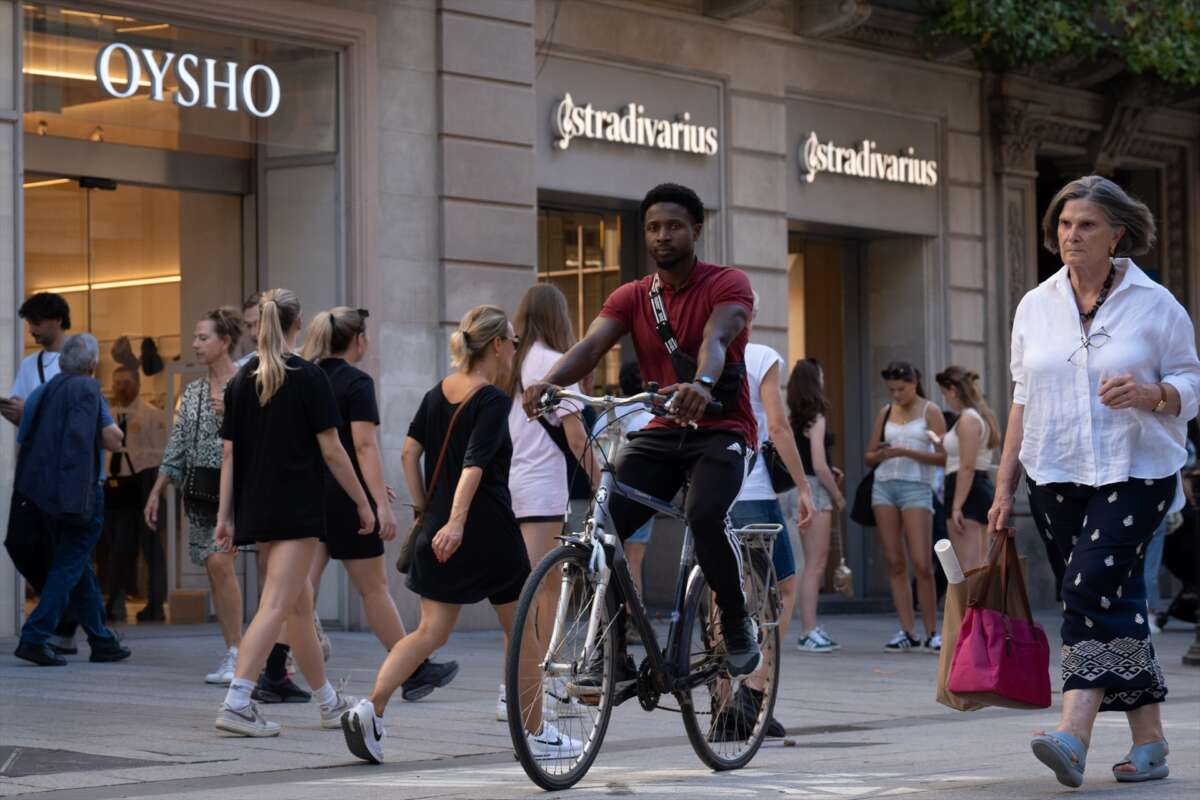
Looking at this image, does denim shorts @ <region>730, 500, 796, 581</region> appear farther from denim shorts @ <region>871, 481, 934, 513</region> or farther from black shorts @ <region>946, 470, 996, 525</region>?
black shorts @ <region>946, 470, 996, 525</region>

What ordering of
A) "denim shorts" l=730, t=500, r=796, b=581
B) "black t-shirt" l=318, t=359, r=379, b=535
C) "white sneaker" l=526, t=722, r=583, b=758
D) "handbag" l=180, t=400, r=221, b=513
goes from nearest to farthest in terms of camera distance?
"white sneaker" l=526, t=722, r=583, b=758
"black t-shirt" l=318, t=359, r=379, b=535
"denim shorts" l=730, t=500, r=796, b=581
"handbag" l=180, t=400, r=221, b=513

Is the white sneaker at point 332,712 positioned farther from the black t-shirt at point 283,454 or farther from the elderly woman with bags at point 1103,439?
the elderly woman with bags at point 1103,439

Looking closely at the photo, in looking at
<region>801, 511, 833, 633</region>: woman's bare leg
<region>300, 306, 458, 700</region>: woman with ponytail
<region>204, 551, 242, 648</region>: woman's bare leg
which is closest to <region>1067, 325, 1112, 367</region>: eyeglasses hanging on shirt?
<region>300, 306, 458, 700</region>: woman with ponytail

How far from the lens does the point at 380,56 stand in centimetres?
1455

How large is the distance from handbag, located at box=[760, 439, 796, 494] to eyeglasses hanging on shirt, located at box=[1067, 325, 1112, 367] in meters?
2.47

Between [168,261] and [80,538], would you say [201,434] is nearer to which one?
[80,538]

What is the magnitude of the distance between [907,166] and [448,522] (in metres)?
12.4

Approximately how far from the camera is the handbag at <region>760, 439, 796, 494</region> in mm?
9238

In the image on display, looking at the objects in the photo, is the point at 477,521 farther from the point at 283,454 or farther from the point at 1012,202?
the point at 1012,202

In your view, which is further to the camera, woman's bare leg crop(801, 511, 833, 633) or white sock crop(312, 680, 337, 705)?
woman's bare leg crop(801, 511, 833, 633)

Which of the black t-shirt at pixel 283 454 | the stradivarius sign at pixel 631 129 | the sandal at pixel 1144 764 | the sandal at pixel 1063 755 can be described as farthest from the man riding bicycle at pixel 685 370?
the stradivarius sign at pixel 631 129

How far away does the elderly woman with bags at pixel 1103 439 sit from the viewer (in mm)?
6664

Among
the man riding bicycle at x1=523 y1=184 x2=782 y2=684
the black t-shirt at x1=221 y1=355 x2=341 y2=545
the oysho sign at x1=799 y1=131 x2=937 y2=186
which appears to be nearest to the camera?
the man riding bicycle at x1=523 y1=184 x2=782 y2=684

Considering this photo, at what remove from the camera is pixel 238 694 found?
8.18m
